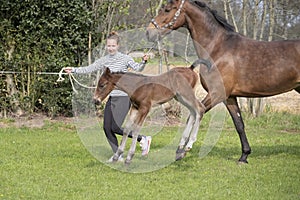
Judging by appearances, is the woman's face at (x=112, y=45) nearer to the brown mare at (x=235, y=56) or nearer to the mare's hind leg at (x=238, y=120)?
the brown mare at (x=235, y=56)

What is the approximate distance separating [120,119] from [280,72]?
2.45 metres

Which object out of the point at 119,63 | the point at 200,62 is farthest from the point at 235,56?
the point at 119,63

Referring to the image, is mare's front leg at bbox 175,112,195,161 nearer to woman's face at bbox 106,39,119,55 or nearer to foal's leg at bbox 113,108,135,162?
foal's leg at bbox 113,108,135,162

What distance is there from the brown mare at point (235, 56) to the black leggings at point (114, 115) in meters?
1.20

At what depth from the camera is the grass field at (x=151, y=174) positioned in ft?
19.5

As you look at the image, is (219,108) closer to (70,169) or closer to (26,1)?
(70,169)

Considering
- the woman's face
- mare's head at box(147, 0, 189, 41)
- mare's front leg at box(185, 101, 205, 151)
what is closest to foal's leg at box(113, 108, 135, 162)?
mare's front leg at box(185, 101, 205, 151)

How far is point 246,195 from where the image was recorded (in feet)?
19.4

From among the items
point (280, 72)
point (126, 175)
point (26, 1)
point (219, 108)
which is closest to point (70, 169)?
point (126, 175)

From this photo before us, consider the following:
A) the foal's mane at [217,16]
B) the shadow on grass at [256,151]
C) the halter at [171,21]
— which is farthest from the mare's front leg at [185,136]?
the foal's mane at [217,16]

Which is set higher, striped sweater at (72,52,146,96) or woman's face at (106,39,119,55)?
woman's face at (106,39,119,55)

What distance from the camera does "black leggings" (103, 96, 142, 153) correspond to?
7555mm

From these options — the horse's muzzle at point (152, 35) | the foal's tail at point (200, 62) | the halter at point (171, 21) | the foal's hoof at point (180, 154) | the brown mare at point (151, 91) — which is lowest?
the foal's hoof at point (180, 154)

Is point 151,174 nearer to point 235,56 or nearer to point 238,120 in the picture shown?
point 238,120
